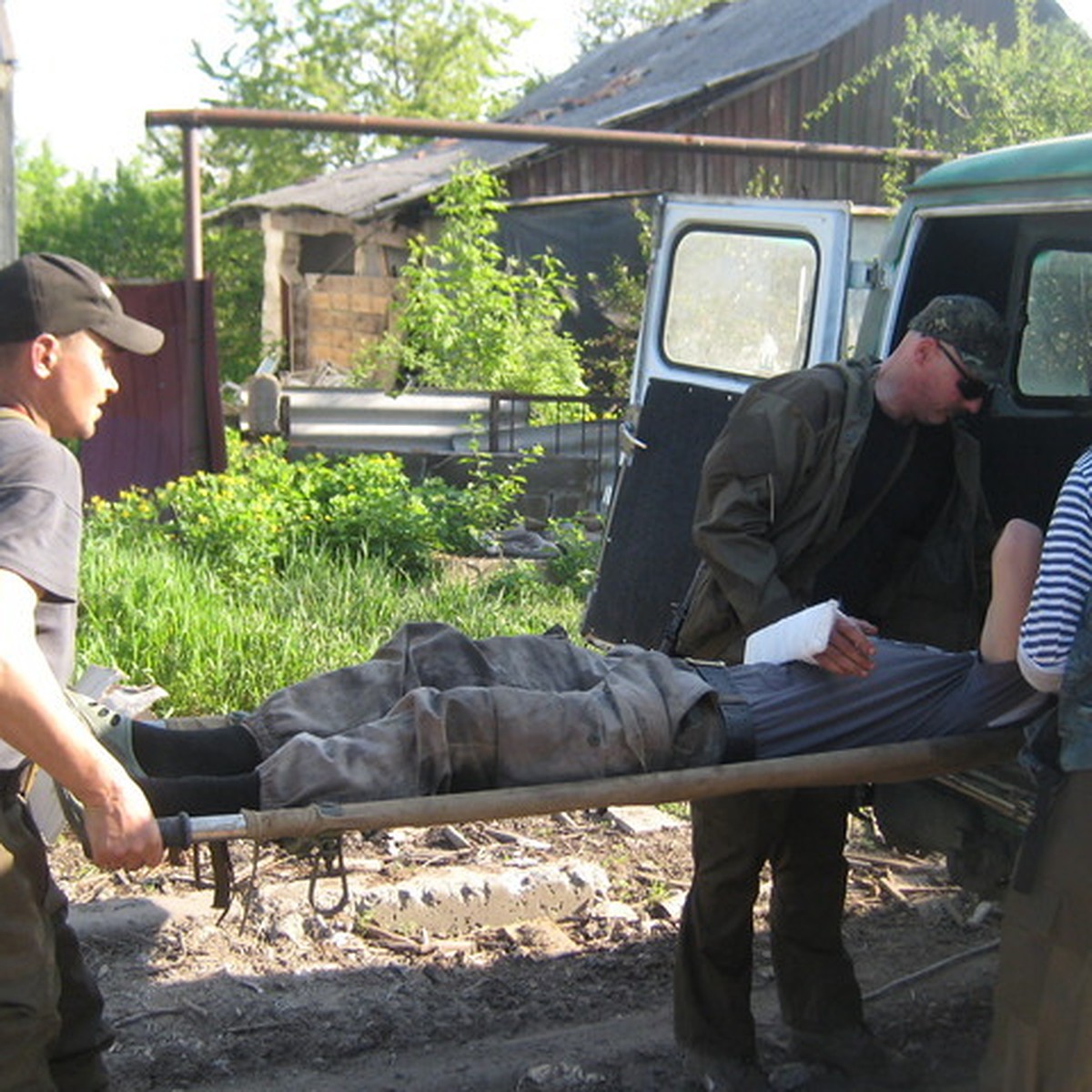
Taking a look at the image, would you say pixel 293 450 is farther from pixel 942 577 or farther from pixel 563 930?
pixel 942 577

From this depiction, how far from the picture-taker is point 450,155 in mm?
18844

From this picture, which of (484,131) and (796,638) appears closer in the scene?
(796,638)

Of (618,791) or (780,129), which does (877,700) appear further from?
(780,129)

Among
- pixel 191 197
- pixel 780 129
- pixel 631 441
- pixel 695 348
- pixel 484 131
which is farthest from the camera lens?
pixel 780 129

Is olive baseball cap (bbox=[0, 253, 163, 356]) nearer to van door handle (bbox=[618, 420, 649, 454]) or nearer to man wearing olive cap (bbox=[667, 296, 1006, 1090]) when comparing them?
man wearing olive cap (bbox=[667, 296, 1006, 1090])

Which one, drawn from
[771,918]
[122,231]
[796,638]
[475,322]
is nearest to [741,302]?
[796,638]

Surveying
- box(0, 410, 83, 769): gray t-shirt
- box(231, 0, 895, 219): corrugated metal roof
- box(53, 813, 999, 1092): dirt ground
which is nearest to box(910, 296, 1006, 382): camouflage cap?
box(53, 813, 999, 1092): dirt ground

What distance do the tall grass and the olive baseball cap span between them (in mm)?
3233

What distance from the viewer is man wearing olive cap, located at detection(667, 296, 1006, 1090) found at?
3.60 meters

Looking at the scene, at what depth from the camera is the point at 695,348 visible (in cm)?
504

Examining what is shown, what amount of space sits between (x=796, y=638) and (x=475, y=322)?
31.3 feet

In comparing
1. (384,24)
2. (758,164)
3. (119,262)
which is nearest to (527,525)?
(758,164)

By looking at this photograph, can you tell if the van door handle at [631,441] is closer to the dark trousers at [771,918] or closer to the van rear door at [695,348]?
the van rear door at [695,348]

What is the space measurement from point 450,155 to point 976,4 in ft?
22.8
